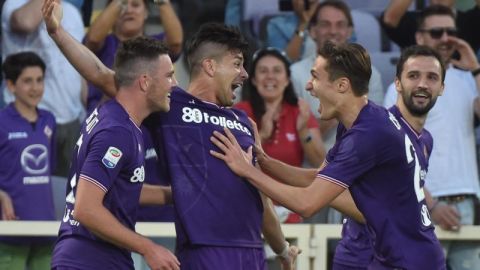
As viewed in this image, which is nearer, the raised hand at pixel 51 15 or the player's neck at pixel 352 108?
the raised hand at pixel 51 15

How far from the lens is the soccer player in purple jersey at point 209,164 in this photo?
6895 millimetres

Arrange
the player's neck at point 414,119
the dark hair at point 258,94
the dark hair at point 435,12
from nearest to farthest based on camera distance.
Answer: the player's neck at point 414,119, the dark hair at point 258,94, the dark hair at point 435,12

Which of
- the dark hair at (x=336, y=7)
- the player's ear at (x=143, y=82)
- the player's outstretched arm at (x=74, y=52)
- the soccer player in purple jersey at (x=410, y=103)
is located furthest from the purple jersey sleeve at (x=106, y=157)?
the dark hair at (x=336, y=7)

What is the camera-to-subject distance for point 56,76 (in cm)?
1023

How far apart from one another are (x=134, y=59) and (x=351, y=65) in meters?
1.21

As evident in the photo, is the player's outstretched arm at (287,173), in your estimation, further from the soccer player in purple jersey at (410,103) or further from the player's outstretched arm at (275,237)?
the soccer player in purple jersey at (410,103)

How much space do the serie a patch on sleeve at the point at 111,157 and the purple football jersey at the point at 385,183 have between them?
1.17 m

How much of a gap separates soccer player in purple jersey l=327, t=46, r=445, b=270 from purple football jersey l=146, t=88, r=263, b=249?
1.35 m

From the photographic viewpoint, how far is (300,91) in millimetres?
10352

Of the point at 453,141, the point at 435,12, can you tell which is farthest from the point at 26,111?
the point at 435,12

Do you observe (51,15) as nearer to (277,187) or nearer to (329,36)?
(277,187)

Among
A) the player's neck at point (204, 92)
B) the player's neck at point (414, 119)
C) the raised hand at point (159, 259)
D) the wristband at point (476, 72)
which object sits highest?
the player's neck at point (204, 92)

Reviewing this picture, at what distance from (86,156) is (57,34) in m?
0.92

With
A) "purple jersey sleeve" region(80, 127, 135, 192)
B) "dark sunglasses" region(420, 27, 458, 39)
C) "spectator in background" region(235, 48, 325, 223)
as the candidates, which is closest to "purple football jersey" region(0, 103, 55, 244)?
"spectator in background" region(235, 48, 325, 223)
